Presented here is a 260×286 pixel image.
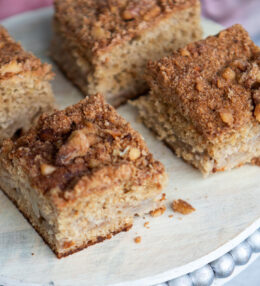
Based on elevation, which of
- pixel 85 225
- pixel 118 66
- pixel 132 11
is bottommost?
pixel 85 225

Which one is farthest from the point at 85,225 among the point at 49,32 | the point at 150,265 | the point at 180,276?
the point at 49,32

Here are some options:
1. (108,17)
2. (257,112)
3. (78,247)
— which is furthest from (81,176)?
(108,17)

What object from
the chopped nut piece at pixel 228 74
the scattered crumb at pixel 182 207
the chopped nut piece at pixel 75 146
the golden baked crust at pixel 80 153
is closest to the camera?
the golden baked crust at pixel 80 153

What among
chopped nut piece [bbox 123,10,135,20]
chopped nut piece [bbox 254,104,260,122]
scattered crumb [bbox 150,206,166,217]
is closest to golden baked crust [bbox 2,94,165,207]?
scattered crumb [bbox 150,206,166,217]

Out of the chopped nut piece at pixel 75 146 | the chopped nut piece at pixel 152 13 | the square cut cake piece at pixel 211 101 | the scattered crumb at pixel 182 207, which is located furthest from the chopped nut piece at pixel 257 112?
the chopped nut piece at pixel 152 13

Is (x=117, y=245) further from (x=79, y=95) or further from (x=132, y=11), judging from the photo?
(x=132, y=11)

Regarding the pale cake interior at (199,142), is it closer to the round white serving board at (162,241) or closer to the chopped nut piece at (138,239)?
the round white serving board at (162,241)
